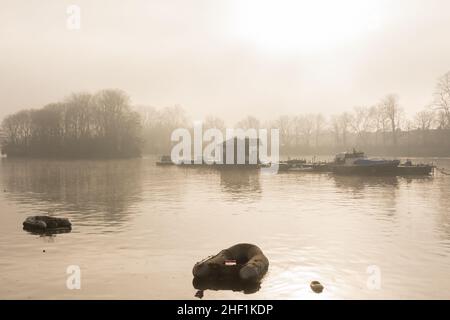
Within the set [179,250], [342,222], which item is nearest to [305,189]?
[342,222]

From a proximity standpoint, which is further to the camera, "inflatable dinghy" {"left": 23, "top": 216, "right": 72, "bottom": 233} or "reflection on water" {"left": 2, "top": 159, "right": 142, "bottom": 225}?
"reflection on water" {"left": 2, "top": 159, "right": 142, "bottom": 225}

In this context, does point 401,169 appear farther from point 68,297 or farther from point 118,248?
point 68,297

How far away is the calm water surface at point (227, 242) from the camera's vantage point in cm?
1734

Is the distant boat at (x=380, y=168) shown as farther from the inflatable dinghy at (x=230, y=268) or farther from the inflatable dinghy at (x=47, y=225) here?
the inflatable dinghy at (x=230, y=268)

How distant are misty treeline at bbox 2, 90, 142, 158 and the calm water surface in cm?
9992

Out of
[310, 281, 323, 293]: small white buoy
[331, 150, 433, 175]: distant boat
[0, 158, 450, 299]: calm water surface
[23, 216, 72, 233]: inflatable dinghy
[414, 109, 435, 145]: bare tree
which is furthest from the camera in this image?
[414, 109, 435, 145]: bare tree

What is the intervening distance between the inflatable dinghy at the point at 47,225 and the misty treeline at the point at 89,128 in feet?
393

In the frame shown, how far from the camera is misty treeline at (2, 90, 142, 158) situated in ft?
479

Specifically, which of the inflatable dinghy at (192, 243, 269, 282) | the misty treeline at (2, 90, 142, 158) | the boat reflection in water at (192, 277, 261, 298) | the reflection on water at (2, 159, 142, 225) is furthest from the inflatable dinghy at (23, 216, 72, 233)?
the misty treeline at (2, 90, 142, 158)

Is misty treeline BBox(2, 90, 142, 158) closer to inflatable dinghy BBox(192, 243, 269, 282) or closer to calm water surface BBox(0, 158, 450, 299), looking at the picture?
calm water surface BBox(0, 158, 450, 299)

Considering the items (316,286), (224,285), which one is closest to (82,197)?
(224,285)

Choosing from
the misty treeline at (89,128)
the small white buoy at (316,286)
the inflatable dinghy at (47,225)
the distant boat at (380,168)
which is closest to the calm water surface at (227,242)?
the small white buoy at (316,286)

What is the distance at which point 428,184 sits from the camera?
195ft

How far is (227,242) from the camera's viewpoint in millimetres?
24859
